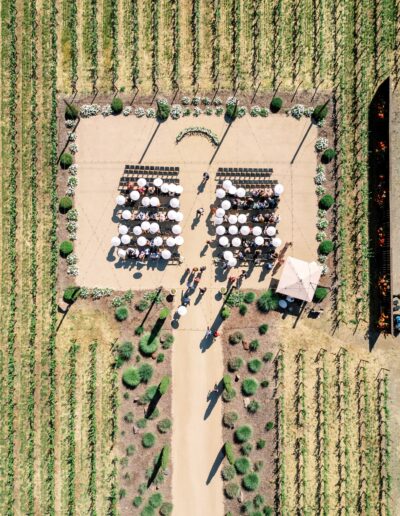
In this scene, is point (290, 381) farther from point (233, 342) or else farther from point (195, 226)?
point (195, 226)

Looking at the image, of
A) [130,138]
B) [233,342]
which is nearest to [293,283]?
[233,342]

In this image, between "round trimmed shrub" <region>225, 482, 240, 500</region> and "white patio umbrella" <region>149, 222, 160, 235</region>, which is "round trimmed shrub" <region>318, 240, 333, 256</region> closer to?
"white patio umbrella" <region>149, 222, 160, 235</region>

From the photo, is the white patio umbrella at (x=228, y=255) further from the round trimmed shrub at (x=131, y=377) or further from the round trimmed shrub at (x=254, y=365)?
the round trimmed shrub at (x=131, y=377)

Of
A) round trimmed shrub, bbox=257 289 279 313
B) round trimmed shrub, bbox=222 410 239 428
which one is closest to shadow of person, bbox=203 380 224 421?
round trimmed shrub, bbox=222 410 239 428

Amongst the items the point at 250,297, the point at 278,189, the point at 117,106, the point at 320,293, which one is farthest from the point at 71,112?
the point at 320,293

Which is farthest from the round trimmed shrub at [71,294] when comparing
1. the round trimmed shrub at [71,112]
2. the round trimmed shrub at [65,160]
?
the round trimmed shrub at [71,112]

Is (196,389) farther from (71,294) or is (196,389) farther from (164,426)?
(71,294)
